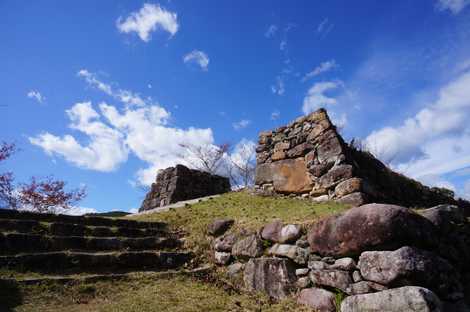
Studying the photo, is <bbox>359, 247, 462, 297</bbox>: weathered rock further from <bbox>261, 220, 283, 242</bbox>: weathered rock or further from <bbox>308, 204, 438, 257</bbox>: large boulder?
<bbox>261, 220, 283, 242</bbox>: weathered rock

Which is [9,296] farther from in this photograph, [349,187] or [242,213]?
[349,187]

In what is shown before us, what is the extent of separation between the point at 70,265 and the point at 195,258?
1.84 m

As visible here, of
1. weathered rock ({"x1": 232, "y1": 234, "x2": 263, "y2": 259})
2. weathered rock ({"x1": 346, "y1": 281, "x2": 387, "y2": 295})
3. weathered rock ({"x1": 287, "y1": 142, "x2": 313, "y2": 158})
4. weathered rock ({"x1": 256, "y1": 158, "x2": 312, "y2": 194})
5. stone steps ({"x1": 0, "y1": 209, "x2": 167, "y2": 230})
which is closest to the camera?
weathered rock ({"x1": 346, "y1": 281, "x2": 387, "y2": 295})

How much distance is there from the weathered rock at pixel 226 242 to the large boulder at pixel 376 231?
1764mm

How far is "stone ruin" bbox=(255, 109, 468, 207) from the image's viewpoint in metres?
6.38

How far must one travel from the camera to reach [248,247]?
4867 millimetres

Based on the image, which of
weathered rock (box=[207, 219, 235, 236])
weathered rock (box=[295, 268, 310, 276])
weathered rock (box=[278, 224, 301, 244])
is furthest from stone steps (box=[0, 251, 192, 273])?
weathered rock (box=[295, 268, 310, 276])

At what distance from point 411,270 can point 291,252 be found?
1529mm

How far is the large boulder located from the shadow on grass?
135 inches

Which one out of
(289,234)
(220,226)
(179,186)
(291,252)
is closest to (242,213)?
(220,226)

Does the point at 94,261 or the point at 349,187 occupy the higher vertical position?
the point at 349,187

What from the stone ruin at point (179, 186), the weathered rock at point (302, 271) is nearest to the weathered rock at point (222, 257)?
the weathered rock at point (302, 271)

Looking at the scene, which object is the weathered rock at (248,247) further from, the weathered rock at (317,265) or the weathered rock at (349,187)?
the weathered rock at (349,187)

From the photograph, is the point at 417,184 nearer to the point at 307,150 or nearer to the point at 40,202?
the point at 307,150
